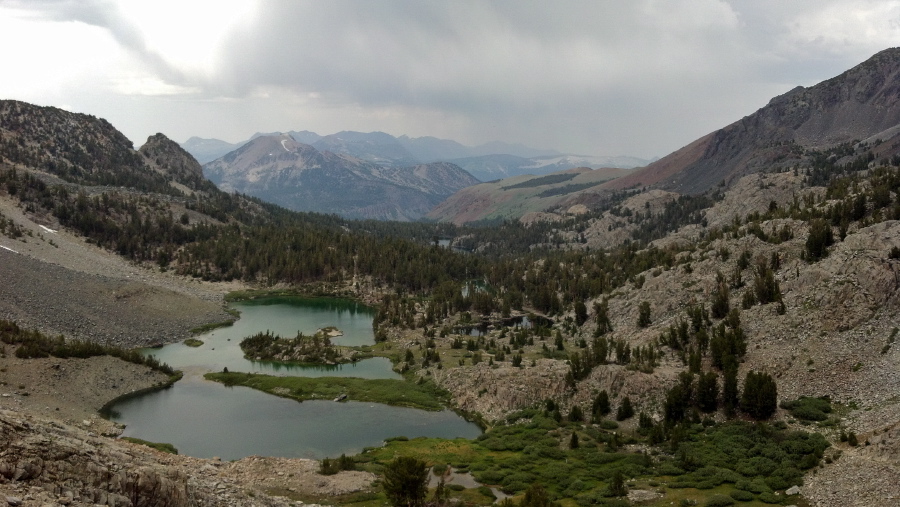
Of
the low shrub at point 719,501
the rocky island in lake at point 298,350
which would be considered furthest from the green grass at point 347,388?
the low shrub at point 719,501

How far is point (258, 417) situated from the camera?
67438mm

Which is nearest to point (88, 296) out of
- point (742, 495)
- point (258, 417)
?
point (258, 417)

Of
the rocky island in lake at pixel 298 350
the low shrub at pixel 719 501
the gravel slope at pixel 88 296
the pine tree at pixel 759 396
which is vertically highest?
the gravel slope at pixel 88 296

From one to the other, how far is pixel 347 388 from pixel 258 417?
1317 centimetres

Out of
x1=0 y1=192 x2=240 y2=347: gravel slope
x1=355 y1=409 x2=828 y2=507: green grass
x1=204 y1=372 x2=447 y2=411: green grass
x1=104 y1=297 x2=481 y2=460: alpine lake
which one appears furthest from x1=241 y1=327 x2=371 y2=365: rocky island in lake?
x1=355 y1=409 x2=828 y2=507: green grass

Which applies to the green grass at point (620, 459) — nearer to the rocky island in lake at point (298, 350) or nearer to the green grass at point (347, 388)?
the green grass at point (347, 388)

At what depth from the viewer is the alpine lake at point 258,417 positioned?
5838 centimetres

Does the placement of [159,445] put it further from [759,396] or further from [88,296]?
[88,296]

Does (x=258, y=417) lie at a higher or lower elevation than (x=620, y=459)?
lower

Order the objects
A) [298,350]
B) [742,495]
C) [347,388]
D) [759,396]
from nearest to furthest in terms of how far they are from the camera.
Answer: [742,495] → [759,396] → [347,388] → [298,350]

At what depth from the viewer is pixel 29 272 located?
97.9m

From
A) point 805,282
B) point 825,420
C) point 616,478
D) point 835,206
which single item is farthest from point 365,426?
point 835,206

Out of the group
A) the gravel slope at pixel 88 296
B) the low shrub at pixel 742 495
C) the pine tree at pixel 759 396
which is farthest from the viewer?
the gravel slope at pixel 88 296

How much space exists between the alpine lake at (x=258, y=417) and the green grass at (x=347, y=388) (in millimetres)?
1272
